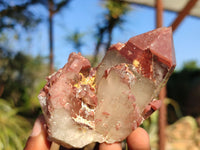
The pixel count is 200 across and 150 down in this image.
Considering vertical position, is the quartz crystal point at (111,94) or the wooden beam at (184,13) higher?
the wooden beam at (184,13)

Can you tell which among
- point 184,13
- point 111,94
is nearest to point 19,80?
point 184,13

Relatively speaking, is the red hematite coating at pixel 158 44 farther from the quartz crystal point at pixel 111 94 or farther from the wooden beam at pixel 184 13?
the wooden beam at pixel 184 13

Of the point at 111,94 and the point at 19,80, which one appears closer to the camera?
the point at 111,94

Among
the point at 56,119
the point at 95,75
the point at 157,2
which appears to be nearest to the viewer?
the point at 56,119

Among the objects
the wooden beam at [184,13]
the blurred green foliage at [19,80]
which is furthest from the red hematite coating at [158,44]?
the blurred green foliage at [19,80]

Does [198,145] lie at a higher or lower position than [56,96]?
lower

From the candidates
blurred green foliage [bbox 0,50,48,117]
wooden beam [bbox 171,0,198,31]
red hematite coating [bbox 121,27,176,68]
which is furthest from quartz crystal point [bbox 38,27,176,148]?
blurred green foliage [bbox 0,50,48,117]

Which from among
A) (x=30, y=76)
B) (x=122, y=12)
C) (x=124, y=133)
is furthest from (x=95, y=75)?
(x=30, y=76)

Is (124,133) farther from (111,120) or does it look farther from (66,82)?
(66,82)

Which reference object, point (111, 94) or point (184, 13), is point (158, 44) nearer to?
point (111, 94)
